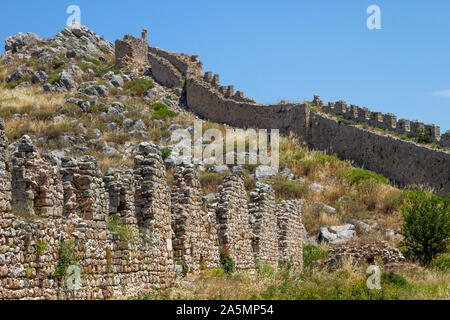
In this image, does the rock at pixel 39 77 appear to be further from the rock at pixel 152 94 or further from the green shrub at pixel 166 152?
the green shrub at pixel 166 152

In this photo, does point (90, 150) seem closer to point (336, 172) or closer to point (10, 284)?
point (336, 172)

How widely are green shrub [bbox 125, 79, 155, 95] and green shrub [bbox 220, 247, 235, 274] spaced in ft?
112

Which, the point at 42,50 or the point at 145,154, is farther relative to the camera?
the point at 42,50

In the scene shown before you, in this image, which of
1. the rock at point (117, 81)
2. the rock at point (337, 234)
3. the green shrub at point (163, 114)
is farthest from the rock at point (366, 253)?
the rock at point (117, 81)

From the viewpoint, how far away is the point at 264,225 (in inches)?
808

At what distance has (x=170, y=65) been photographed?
55.3m

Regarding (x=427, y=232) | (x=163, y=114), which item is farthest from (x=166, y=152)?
(x=427, y=232)

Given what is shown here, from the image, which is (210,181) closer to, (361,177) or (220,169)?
(220,169)

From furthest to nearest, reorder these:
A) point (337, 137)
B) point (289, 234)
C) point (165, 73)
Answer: point (165, 73) < point (337, 137) < point (289, 234)

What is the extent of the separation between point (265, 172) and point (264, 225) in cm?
1619

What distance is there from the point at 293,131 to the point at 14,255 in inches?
1406

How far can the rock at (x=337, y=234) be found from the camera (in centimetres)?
2917

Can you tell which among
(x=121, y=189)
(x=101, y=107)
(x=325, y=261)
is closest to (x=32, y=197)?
(x=121, y=189)

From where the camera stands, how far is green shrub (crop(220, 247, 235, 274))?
16.8 metres
